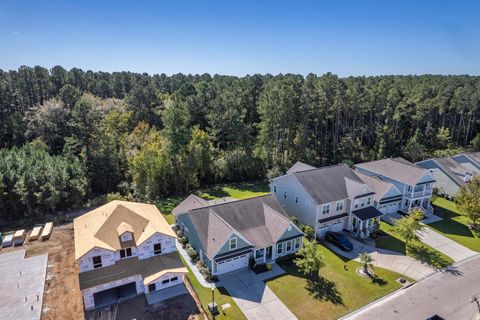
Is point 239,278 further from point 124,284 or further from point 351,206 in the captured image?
point 351,206

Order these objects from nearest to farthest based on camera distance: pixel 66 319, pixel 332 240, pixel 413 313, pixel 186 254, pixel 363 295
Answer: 1. pixel 66 319
2. pixel 413 313
3. pixel 363 295
4. pixel 186 254
5. pixel 332 240

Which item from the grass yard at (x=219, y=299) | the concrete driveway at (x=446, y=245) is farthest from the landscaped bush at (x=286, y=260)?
the concrete driveway at (x=446, y=245)

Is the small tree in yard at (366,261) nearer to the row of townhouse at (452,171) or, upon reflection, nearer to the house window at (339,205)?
the house window at (339,205)

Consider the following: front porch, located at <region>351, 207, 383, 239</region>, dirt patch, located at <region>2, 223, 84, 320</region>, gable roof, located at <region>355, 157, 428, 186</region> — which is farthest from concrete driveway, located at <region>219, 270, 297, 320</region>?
gable roof, located at <region>355, 157, 428, 186</region>

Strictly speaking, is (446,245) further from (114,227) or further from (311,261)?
(114,227)

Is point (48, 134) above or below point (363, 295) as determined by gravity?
above

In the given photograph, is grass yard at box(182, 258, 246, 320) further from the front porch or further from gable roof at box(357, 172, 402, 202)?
gable roof at box(357, 172, 402, 202)

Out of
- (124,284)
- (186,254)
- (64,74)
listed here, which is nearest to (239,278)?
(186,254)
